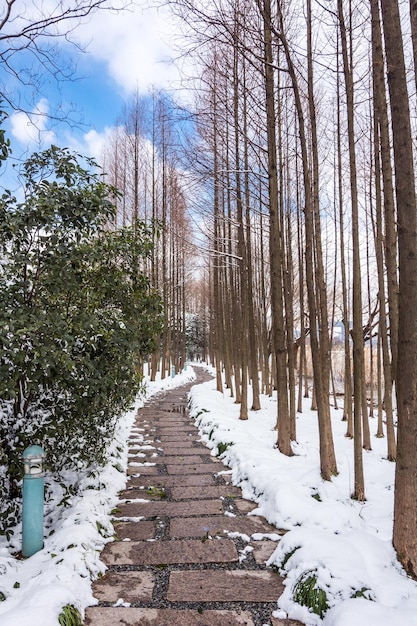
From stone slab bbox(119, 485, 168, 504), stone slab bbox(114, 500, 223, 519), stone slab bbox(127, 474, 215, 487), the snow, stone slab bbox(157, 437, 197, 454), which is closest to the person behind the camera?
the snow

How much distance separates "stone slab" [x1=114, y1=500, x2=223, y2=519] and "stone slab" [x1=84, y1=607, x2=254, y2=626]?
55.0 inches

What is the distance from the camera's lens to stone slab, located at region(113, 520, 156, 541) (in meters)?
3.20

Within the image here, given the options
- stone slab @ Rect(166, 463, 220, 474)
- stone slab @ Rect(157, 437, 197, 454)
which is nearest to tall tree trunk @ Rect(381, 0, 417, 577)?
stone slab @ Rect(166, 463, 220, 474)

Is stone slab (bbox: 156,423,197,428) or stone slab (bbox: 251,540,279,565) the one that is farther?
stone slab (bbox: 156,423,197,428)

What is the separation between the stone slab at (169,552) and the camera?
9.21 ft

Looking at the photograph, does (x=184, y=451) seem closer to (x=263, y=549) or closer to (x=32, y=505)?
(x=263, y=549)

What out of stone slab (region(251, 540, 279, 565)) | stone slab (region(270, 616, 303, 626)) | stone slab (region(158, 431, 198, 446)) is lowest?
stone slab (region(270, 616, 303, 626))

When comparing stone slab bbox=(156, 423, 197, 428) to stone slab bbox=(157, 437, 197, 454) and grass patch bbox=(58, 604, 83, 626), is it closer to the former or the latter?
stone slab bbox=(157, 437, 197, 454)

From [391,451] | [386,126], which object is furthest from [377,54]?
[391,451]

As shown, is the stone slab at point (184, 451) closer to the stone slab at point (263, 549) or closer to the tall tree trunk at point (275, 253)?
the tall tree trunk at point (275, 253)

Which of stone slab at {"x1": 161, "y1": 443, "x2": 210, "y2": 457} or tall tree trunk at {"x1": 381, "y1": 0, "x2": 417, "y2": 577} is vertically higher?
tall tree trunk at {"x1": 381, "y1": 0, "x2": 417, "y2": 577}

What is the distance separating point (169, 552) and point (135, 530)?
51 cm

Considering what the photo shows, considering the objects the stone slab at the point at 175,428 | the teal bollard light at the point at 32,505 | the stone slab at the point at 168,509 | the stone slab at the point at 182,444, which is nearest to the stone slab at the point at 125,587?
the teal bollard light at the point at 32,505

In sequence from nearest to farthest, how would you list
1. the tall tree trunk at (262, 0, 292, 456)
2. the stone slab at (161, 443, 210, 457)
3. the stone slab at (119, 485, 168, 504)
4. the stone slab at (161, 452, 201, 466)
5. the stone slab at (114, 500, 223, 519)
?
1. the stone slab at (114, 500, 223, 519)
2. the stone slab at (119, 485, 168, 504)
3. the stone slab at (161, 452, 201, 466)
4. the tall tree trunk at (262, 0, 292, 456)
5. the stone slab at (161, 443, 210, 457)
